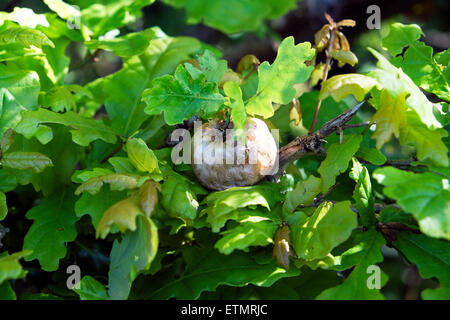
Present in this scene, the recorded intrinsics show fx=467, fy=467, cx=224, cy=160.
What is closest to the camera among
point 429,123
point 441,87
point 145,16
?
point 429,123

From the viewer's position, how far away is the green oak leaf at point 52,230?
24.8 inches

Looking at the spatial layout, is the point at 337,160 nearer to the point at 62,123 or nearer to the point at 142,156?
the point at 142,156

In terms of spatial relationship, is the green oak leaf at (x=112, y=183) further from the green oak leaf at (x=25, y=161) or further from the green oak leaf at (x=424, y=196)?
the green oak leaf at (x=424, y=196)

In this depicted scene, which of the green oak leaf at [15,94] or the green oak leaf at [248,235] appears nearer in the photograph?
the green oak leaf at [248,235]

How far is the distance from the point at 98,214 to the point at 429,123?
43 cm

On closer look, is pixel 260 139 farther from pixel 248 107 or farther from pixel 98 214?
pixel 98 214

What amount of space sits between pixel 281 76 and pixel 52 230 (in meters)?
0.38

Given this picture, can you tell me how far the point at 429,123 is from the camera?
0.55 meters

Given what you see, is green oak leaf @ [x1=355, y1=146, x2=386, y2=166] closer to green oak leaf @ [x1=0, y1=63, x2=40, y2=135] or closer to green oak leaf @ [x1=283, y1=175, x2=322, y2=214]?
green oak leaf @ [x1=283, y1=175, x2=322, y2=214]

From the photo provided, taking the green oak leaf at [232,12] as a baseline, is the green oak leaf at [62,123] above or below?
above

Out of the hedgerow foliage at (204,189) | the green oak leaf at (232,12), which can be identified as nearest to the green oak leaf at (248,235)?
the hedgerow foliage at (204,189)

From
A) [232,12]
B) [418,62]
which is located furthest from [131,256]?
[232,12]
